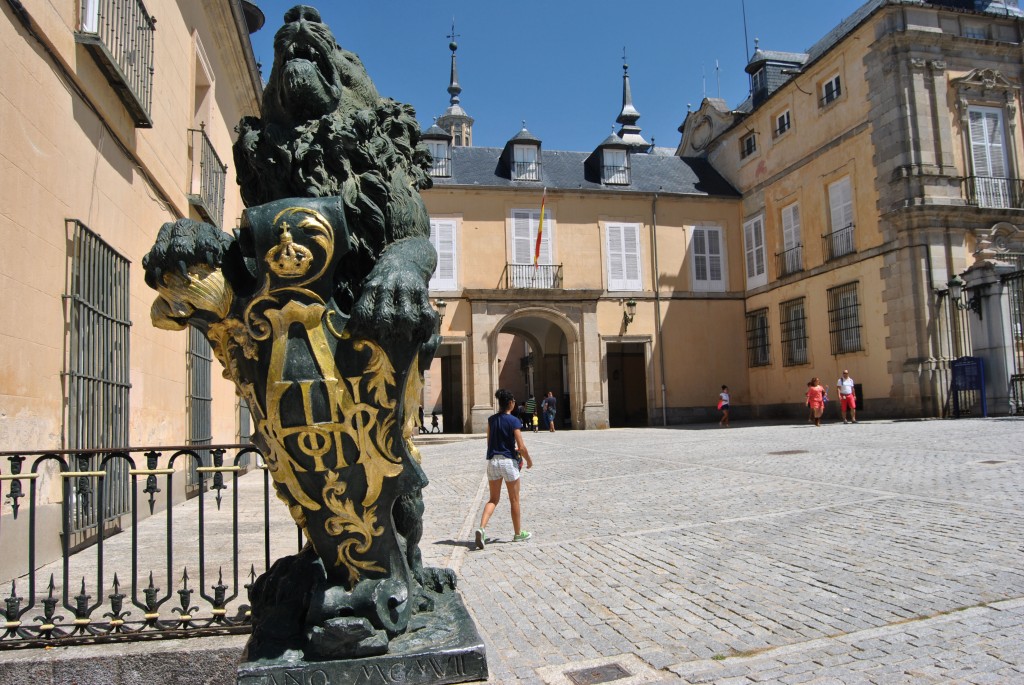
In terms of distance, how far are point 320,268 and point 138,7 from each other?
24.1ft

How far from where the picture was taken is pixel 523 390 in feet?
135

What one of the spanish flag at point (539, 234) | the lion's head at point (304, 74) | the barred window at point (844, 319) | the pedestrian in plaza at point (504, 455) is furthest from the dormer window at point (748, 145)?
the lion's head at point (304, 74)

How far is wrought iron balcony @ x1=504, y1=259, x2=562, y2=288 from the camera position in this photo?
25.3 meters

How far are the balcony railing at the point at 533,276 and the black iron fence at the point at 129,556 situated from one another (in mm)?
17586

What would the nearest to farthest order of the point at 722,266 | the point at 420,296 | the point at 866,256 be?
the point at 420,296 < the point at 866,256 < the point at 722,266

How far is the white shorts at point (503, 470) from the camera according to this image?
680cm

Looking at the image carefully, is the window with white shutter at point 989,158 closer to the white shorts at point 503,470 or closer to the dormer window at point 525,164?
the dormer window at point 525,164

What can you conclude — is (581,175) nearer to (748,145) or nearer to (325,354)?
(748,145)

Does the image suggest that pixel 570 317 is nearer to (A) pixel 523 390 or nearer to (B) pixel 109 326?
(A) pixel 523 390

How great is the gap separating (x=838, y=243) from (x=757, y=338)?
5287 millimetres

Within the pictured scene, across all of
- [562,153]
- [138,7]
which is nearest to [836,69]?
[562,153]

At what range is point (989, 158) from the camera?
20.1 metres

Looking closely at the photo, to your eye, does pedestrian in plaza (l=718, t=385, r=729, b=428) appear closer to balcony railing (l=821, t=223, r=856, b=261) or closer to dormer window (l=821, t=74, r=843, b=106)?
balcony railing (l=821, t=223, r=856, b=261)

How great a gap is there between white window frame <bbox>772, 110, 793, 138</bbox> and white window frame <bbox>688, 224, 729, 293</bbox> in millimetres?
3903
